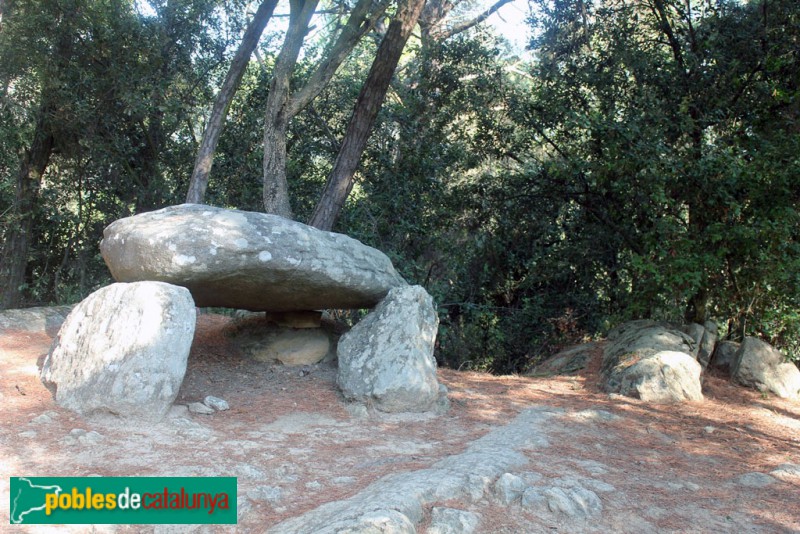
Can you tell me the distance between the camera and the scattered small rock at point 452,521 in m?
3.56

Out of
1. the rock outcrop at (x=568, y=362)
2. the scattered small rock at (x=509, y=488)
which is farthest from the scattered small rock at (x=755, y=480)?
the rock outcrop at (x=568, y=362)

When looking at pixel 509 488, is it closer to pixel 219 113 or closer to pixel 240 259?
pixel 240 259

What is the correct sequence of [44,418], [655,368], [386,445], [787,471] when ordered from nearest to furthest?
1. [44,418]
2. [787,471]
3. [386,445]
4. [655,368]

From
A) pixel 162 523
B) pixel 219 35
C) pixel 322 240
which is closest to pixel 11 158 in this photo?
pixel 219 35

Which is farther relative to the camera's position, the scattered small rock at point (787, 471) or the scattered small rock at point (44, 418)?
the scattered small rock at point (787, 471)

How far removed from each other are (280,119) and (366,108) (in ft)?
3.96

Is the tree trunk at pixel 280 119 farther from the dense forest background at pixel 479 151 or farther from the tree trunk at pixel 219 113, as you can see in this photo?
the tree trunk at pixel 219 113

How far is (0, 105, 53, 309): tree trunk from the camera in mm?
10812

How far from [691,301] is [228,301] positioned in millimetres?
5955

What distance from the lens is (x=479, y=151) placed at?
10.2 meters

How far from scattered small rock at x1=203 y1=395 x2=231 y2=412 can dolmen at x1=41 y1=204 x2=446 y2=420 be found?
462mm

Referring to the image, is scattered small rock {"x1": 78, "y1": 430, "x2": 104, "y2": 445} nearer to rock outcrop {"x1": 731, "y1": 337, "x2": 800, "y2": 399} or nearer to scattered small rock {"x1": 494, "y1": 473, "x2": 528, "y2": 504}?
scattered small rock {"x1": 494, "y1": 473, "x2": 528, "y2": 504}

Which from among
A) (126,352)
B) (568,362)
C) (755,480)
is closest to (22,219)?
(126,352)

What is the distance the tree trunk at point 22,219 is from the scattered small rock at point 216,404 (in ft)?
23.5
